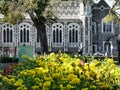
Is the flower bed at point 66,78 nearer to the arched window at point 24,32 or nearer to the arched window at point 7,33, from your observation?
the arched window at point 7,33

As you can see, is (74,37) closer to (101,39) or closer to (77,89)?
(101,39)

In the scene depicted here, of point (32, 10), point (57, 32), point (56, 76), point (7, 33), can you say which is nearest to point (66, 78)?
point (56, 76)

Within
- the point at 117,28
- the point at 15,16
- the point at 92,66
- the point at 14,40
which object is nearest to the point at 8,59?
the point at 15,16

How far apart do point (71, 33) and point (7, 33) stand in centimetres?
950

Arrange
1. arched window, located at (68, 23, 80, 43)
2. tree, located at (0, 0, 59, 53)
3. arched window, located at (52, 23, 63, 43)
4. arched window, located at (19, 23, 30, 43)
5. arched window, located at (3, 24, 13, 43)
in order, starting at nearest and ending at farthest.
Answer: tree, located at (0, 0, 59, 53)
arched window, located at (3, 24, 13, 43)
arched window, located at (19, 23, 30, 43)
arched window, located at (52, 23, 63, 43)
arched window, located at (68, 23, 80, 43)

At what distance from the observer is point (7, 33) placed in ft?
217

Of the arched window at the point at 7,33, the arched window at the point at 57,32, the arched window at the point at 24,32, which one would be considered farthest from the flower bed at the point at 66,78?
the arched window at the point at 57,32

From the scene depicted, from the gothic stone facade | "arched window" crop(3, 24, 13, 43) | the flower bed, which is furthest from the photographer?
the gothic stone facade

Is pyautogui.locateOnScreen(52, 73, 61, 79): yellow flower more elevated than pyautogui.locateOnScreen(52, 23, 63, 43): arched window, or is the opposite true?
pyautogui.locateOnScreen(52, 23, 63, 43): arched window

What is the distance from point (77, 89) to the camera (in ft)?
22.1

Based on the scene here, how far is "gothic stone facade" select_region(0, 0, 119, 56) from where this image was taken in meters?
65.8

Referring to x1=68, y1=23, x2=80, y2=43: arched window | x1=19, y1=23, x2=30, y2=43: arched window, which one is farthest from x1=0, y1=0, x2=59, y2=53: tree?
x1=68, y1=23, x2=80, y2=43: arched window

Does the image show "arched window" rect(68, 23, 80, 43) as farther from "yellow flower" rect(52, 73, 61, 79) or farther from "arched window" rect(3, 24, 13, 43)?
"yellow flower" rect(52, 73, 61, 79)

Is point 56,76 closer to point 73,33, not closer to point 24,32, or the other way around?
point 24,32
